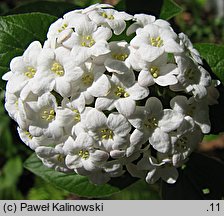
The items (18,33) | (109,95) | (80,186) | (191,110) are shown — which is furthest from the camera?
(80,186)

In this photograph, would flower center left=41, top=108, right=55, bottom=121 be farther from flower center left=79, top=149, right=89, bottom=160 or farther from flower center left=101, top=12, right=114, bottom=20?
flower center left=101, top=12, right=114, bottom=20

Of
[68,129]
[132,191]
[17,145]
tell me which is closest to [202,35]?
[132,191]

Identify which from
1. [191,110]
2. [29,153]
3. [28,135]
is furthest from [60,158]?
[29,153]

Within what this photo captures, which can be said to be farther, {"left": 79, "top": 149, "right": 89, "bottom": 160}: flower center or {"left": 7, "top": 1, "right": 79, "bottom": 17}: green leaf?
{"left": 7, "top": 1, "right": 79, "bottom": 17}: green leaf

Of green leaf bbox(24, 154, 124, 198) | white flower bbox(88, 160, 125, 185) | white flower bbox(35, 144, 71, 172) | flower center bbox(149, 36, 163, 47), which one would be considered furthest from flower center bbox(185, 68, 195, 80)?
green leaf bbox(24, 154, 124, 198)

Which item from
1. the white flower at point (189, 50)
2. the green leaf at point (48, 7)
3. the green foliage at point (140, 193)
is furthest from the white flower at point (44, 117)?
the green foliage at point (140, 193)

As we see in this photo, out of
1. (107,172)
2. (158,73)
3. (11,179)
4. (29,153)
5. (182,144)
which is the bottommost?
(11,179)

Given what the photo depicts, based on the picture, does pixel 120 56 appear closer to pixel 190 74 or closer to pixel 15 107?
pixel 190 74
